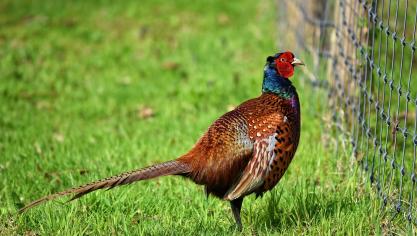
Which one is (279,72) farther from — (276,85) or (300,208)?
(300,208)

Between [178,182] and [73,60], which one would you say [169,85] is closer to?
[73,60]

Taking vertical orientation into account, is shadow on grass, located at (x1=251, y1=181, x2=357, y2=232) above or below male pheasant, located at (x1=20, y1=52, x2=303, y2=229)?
below

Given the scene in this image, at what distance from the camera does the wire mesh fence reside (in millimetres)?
3809

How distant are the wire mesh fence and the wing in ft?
2.15

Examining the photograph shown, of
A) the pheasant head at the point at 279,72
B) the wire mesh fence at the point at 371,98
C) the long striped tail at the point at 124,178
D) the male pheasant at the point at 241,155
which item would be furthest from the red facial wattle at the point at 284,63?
the long striped tail at the point at 124,178

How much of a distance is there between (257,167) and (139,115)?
331 centimetres

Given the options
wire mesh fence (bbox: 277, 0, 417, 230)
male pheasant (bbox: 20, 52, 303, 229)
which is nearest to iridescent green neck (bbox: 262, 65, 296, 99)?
male pheasant (bbox: 20, 52, 303, 229)

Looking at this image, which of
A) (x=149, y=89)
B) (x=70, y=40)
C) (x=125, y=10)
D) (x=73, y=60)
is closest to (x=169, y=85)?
(x=149, y=89)

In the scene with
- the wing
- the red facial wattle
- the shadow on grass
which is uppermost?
the red facial wattle

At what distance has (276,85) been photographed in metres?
4.00

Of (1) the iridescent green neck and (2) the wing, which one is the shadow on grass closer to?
(2) the wing

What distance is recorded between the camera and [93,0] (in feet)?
34.0

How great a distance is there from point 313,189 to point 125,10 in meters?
6.21

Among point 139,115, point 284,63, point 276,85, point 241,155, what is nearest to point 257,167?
point 241,155
